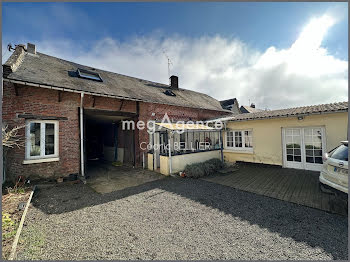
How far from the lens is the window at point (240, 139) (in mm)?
10727

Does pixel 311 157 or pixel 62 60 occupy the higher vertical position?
pixel 62 60

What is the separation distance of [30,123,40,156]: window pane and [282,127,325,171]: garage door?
13127 millimetres

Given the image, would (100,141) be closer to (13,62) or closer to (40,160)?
(40,160)

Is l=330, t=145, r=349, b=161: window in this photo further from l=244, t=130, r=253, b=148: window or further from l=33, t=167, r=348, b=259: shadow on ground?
l=244, t=130, r=253, b=148: window

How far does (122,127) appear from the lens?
11.9 metres

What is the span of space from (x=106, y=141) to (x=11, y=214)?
1150 cm

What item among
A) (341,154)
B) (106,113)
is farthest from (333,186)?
(106,113)

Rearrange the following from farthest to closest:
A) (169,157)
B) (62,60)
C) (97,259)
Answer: (62,60), (169,157), (97,259)

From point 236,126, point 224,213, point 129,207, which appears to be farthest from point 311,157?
point 129,207

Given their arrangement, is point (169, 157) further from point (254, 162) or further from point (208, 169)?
point (254, 162)

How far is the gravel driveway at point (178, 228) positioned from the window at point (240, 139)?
591 centimetres

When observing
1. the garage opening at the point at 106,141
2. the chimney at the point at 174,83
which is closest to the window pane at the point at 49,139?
the garage opening at the point at 106,141

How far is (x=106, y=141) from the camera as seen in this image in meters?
15.1

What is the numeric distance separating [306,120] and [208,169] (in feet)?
20.1
